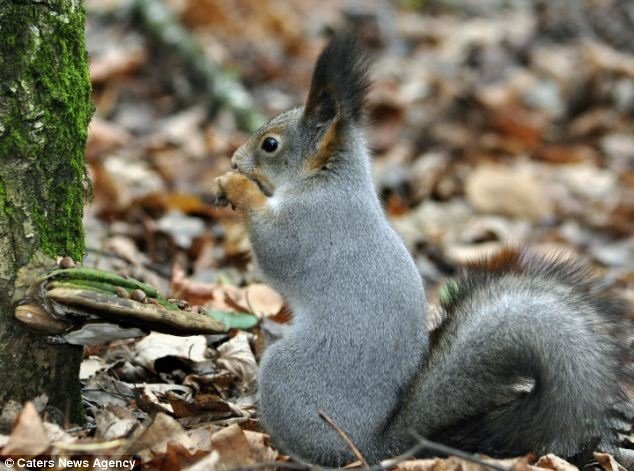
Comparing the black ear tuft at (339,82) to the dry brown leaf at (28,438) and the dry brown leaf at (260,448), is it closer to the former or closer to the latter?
the dry brown leaf at (260,448)

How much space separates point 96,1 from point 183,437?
22.4ft

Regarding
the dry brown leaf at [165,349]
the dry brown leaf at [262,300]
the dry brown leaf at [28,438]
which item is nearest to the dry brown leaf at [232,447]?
the dry brown leaf at [28,438]

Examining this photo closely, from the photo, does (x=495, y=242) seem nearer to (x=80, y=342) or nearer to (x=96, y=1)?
(x=80, y=342)

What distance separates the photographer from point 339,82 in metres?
2.67

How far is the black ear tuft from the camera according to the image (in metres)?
2.59

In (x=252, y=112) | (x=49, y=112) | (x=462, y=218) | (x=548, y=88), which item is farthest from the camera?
(x=548, y=88)

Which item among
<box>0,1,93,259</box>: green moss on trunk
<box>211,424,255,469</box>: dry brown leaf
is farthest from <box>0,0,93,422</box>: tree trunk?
<box>211,424,255,469</box>: dry brown leaf

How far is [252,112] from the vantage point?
6.36m

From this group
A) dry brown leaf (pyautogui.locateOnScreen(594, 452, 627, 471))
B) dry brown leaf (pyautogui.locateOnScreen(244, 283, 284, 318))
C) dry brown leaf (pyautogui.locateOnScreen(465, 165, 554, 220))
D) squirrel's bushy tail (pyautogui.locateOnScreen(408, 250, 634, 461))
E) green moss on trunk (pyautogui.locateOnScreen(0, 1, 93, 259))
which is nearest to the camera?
green moss on trunk (pyautogui.locateOnScreen(0, 1, 93, 259))

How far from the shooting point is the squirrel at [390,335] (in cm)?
226

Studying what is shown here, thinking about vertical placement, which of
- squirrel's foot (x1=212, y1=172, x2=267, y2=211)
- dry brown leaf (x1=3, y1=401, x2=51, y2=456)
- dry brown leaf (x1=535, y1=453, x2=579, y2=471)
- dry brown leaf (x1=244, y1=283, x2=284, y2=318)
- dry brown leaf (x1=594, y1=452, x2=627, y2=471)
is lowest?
dry brown leaf (x1=594, y1=452, x2=627, y2=471)

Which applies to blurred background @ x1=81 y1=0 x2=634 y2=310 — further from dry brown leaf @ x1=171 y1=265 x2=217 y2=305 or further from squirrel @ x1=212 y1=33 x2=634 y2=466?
squirrel @ x1=212 y1=33 x2=634 y2=466

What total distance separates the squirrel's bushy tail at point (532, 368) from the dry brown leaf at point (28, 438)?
3.10 ft

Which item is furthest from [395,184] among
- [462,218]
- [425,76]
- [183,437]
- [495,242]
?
[183,437]
